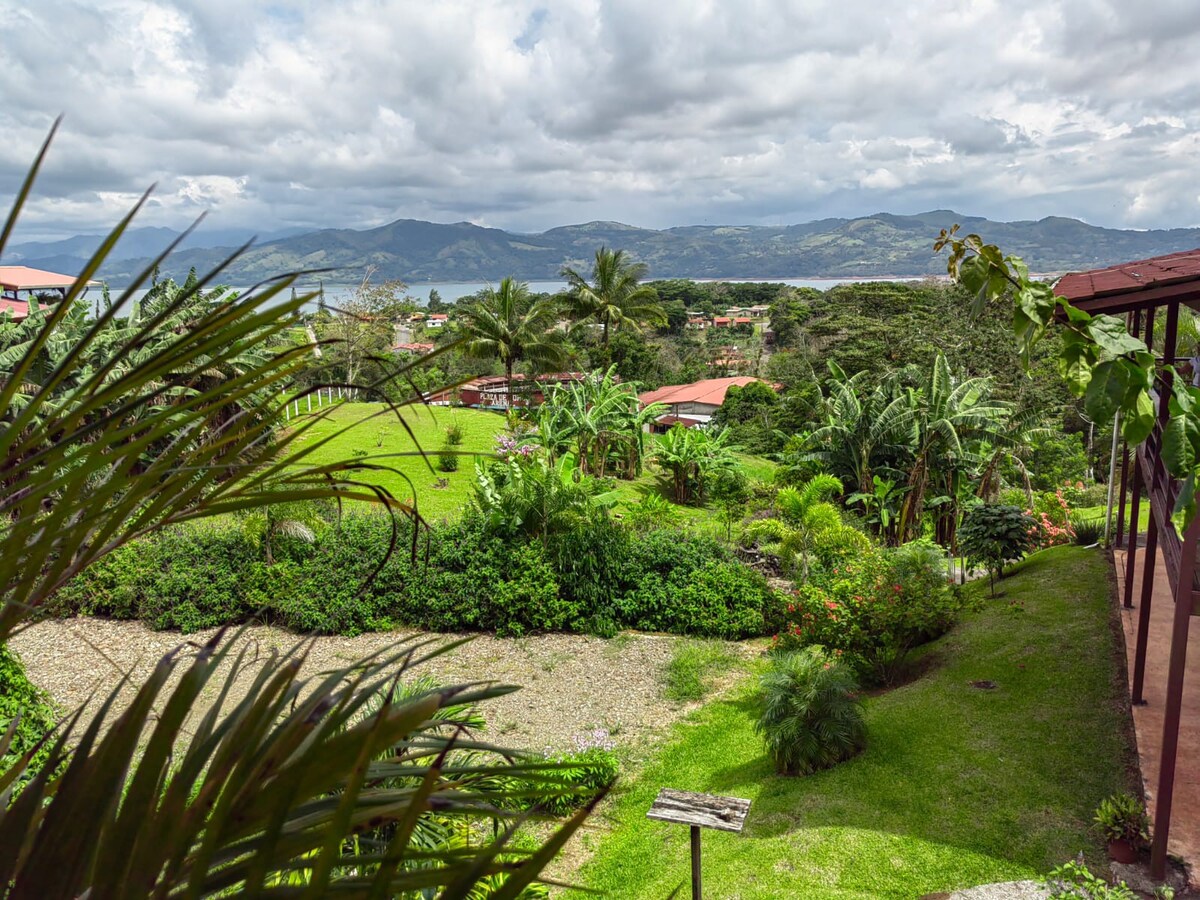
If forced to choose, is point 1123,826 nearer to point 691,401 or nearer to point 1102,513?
point 1102,513

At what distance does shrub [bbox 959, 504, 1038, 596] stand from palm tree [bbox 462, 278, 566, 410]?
46.6ft

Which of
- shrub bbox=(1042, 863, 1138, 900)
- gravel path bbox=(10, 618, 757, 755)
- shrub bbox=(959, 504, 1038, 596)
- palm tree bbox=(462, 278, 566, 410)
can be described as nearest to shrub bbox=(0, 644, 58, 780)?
gravel path bbox=(10, 618, 757, 755)

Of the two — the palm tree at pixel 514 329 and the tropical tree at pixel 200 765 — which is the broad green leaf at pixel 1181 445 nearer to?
the tropical tree at pixel 200 765

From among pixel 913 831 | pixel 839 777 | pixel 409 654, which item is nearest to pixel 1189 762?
pixel 913 831

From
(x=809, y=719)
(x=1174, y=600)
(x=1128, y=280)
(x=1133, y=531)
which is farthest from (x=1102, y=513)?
(x=1128, y=280)

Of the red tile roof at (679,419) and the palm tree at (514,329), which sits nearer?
the palm tree at (514,329)

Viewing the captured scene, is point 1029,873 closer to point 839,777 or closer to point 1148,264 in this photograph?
point 839,777

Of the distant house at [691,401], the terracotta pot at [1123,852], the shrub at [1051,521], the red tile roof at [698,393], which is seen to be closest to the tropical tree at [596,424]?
the shrub at [1051,521]

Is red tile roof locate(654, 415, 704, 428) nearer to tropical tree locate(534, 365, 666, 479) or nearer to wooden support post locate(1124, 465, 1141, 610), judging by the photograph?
tropical tree locate(534, 365, 666, 479)

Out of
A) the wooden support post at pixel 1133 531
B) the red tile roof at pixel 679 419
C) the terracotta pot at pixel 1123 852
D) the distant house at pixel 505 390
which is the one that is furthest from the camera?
the red tile roof at pixel 679 419

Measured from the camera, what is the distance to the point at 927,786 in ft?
19.3

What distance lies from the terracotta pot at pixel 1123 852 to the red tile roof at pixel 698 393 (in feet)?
114

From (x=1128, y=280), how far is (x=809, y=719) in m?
3.94

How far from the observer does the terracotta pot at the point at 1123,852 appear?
4.69 meters
